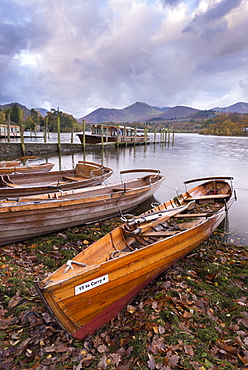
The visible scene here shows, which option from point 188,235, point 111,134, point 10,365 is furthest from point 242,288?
point 111,134

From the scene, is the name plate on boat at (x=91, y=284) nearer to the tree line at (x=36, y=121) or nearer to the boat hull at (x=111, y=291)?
the boat hull at (x=111, y=291)

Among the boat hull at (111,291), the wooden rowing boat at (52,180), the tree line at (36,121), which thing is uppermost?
the tree line at (36,121)

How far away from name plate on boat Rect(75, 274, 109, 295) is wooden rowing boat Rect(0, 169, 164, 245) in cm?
293

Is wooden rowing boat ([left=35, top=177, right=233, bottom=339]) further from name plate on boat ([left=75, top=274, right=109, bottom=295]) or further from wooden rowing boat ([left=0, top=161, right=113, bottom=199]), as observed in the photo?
wooden rowing boat ([left=0, top=161, right=113, bottom=199])

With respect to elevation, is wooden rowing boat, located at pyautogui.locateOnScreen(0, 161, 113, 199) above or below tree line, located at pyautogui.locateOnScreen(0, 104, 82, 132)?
below

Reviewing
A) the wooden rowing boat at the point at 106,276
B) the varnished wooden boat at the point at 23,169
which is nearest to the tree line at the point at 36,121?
the varnished wooden boat at the point at 23,169

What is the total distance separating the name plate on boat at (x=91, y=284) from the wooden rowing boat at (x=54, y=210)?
2.93 metres

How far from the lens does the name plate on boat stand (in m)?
3.10

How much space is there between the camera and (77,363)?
292 cm

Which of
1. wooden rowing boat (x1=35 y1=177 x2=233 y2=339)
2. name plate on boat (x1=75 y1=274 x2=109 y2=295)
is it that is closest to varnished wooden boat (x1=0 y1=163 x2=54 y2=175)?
wooden rowing boat (x1=35 y1=177 x2=233 y2=339)

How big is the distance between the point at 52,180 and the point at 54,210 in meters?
5.24

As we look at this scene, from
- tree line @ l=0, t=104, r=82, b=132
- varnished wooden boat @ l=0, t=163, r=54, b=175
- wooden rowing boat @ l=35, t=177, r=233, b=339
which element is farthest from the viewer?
tree line @ l=0, t=104, r=82, b=132

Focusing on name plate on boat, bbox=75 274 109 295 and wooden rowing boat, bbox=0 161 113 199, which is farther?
wooden rowing boat, bbox=0 161 113 199

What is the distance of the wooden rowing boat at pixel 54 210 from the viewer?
592 cm
